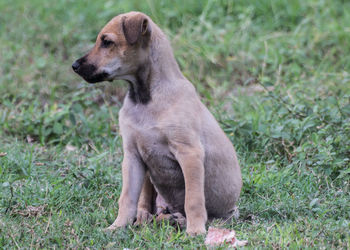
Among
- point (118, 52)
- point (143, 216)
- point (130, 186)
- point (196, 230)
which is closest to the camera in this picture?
point (196, 230)

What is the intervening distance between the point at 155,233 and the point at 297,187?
5.65ft

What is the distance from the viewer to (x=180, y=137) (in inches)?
177

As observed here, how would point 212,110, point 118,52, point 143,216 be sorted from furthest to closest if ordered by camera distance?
point 212,110
point 143,216
point 118,52

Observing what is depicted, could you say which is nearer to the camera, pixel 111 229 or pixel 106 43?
pixel 111 229

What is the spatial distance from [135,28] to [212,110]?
275 cm

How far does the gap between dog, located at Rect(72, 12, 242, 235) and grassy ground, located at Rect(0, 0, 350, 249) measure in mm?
276

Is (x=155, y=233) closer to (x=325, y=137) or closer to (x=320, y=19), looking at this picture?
(x=325, y=137)

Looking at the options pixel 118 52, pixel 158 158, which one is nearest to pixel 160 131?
pixel 158 158

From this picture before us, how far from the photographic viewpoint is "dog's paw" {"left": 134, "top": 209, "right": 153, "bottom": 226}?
4.79 m

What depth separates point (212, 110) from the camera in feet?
23.5

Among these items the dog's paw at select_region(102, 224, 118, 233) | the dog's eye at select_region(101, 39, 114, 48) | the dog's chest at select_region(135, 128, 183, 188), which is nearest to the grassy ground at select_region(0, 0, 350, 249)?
the dog's paw at select_region(102, 224, 118, 233)

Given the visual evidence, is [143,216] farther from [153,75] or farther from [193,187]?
[153,75]

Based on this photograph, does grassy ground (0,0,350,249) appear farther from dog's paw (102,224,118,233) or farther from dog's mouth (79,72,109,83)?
dog's mouth (79,72,109,83)

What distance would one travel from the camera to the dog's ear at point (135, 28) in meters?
4.57
